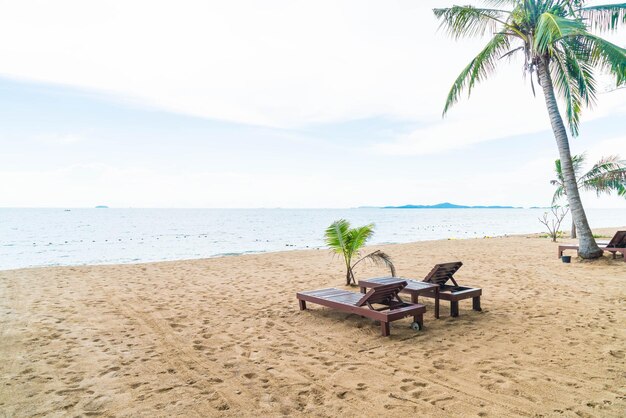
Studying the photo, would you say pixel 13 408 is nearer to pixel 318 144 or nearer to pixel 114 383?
pixel 114 383

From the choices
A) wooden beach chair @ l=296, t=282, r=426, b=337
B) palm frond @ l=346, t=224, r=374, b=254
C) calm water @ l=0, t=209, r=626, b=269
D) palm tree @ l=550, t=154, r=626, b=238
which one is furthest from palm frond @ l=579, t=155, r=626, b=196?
calm water @ l=0, t=209, r=626, b=269

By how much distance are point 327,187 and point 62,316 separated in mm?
86051

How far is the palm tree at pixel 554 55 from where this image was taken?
9555 mm

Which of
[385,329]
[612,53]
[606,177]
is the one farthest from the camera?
[606,177]

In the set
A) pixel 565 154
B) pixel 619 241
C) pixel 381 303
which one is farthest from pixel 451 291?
pixel 619 241

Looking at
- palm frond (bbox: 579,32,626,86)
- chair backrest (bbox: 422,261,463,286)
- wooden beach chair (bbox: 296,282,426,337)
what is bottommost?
wooden beach chair (bbox: 296,282,426,337)

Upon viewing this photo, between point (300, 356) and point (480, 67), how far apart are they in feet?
34.2

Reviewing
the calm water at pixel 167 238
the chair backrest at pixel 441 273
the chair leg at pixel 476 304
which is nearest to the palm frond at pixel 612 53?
the chair backrest at pixel 441 273

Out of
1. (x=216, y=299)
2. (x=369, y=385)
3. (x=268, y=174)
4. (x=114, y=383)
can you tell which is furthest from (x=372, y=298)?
(x=268, y=174)

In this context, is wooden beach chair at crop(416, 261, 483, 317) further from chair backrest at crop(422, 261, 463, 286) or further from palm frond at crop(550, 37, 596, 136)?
palm frond at crop(550, 37, 596, 136)

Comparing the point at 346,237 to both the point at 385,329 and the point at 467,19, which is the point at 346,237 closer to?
the point at 385,329

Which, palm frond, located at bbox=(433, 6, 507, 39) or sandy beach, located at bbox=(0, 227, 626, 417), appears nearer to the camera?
sandy beach, located at bbox=(0, 227, 626, 417)

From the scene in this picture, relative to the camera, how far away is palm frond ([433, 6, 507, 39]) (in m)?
10.5

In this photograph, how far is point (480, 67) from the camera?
36.0 feet
